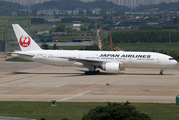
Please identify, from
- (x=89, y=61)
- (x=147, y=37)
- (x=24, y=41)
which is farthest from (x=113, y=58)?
(x=147, y=37)

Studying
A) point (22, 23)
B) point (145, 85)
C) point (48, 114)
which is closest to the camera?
point (48, 114)

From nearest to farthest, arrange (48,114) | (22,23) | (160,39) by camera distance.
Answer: (48,114)
(22,23)
(160,39)

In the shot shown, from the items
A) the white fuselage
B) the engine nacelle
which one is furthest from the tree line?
the engine nacelle

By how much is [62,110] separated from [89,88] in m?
13.1

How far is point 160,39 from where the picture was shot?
140 meters

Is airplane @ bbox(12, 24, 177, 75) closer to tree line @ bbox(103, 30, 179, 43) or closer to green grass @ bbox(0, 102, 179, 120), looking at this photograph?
green grass @ bbox(0, 102, 179, 120)

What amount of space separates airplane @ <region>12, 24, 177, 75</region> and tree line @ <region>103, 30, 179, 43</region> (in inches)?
3553

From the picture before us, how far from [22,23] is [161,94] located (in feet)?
268

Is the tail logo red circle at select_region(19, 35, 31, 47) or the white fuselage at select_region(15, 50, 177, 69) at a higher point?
the tail logo red circle at select_region(19, 35, 31, 47)

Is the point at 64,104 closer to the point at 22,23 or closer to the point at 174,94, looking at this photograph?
the point at 174,94

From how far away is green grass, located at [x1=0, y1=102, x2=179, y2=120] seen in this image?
23359 millimetres

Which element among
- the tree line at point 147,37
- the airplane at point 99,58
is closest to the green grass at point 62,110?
the airplane at point 99,58

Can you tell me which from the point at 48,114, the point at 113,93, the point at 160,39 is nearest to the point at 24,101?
the point at 48,114

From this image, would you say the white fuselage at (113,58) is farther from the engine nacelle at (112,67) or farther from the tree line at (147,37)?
the tree line at (147,37)
